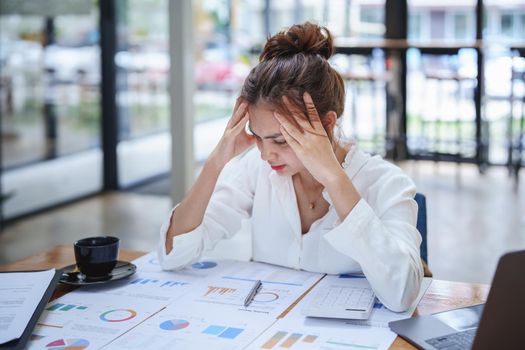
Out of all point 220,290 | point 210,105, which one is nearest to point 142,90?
point 210,105

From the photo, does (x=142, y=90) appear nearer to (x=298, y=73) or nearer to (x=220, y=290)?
(x=298, y=73)

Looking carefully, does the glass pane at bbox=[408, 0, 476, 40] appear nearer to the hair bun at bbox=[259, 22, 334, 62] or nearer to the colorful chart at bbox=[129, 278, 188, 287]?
the hair bun at bbox=[259, 22, 334, 62]

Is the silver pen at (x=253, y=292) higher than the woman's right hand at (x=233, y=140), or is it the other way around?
the woman's right hand at (x=233, y=140)

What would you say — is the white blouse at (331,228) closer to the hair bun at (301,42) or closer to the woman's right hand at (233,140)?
the woman's right hand at (233,140)

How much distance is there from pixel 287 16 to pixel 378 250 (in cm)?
536

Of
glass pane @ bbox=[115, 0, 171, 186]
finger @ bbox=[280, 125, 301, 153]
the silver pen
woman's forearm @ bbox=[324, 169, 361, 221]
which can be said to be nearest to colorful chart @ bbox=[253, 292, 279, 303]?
the silver pen

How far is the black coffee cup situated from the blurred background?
251cm

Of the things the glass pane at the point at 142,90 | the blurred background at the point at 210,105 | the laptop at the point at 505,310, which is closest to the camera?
the laptop at the point at 505,310

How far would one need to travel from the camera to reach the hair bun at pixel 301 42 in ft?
6.09

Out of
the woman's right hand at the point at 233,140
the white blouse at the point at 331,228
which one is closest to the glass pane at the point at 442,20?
the white blouse at the point at 331,228

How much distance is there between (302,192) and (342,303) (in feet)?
1.63

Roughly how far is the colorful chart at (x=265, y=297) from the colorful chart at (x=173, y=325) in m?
0.18

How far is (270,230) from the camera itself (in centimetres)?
196

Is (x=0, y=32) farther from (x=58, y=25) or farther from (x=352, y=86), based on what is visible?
(x=352, y=86)
